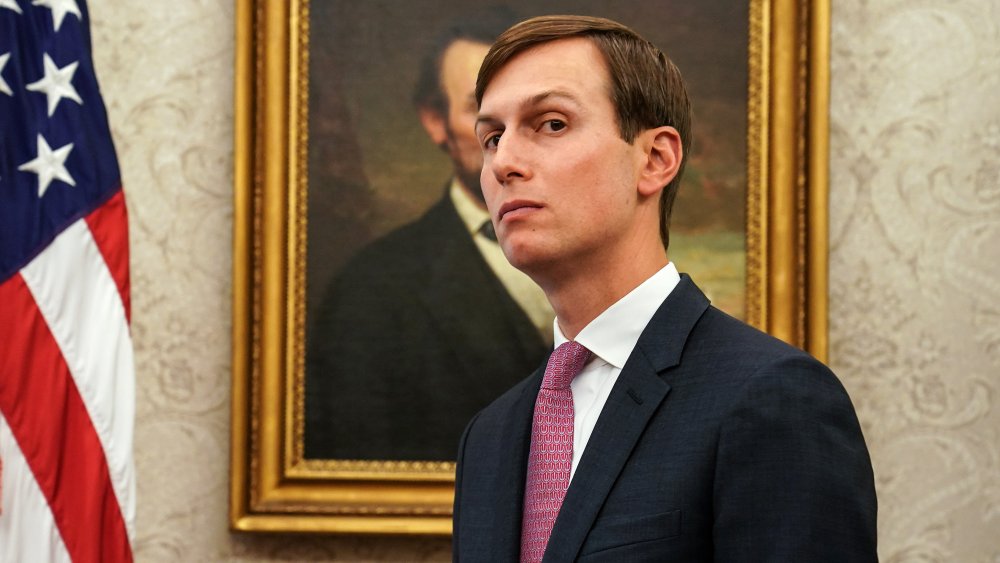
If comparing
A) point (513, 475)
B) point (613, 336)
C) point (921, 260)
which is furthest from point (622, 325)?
point (921, 260)

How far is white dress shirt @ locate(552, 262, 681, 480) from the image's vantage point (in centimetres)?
155

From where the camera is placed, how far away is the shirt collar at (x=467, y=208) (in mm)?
3189

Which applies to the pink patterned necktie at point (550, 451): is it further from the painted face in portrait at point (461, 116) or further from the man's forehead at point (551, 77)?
the painted face in portrait at point (461, 116)

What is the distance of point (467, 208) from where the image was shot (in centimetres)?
320

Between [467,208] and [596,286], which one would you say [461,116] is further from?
[596,286]

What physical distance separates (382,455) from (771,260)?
4.33 feet

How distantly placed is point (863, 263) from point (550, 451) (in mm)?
1914

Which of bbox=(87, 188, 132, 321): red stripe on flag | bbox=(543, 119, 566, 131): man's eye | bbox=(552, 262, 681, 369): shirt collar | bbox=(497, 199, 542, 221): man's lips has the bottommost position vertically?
bbox=(552, 262, 681, 369): shirt collar

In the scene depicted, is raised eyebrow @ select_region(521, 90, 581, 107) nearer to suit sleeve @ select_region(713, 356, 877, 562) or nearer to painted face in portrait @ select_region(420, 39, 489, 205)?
suit sleeve @ select_region(713, 356, 877, 562)

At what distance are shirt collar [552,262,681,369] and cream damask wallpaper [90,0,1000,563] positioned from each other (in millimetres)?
1725

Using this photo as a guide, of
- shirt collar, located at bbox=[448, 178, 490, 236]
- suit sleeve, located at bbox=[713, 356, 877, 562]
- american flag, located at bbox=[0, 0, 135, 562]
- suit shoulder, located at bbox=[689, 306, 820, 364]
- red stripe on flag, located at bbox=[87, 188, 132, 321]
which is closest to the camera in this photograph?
suit sleeve, located at bbox=[713, 356, 877, 562]

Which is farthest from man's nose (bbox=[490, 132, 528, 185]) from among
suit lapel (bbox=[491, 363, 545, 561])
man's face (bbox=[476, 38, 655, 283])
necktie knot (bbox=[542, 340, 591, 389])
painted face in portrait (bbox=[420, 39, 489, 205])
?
painted face in portrait (bbox=[420, 39, 489, 205])

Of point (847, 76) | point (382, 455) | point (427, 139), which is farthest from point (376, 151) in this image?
point (847, 76)

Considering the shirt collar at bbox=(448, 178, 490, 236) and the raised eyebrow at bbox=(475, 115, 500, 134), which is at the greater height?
the shirt collar at bbox=(448, 178, 490, 236)
